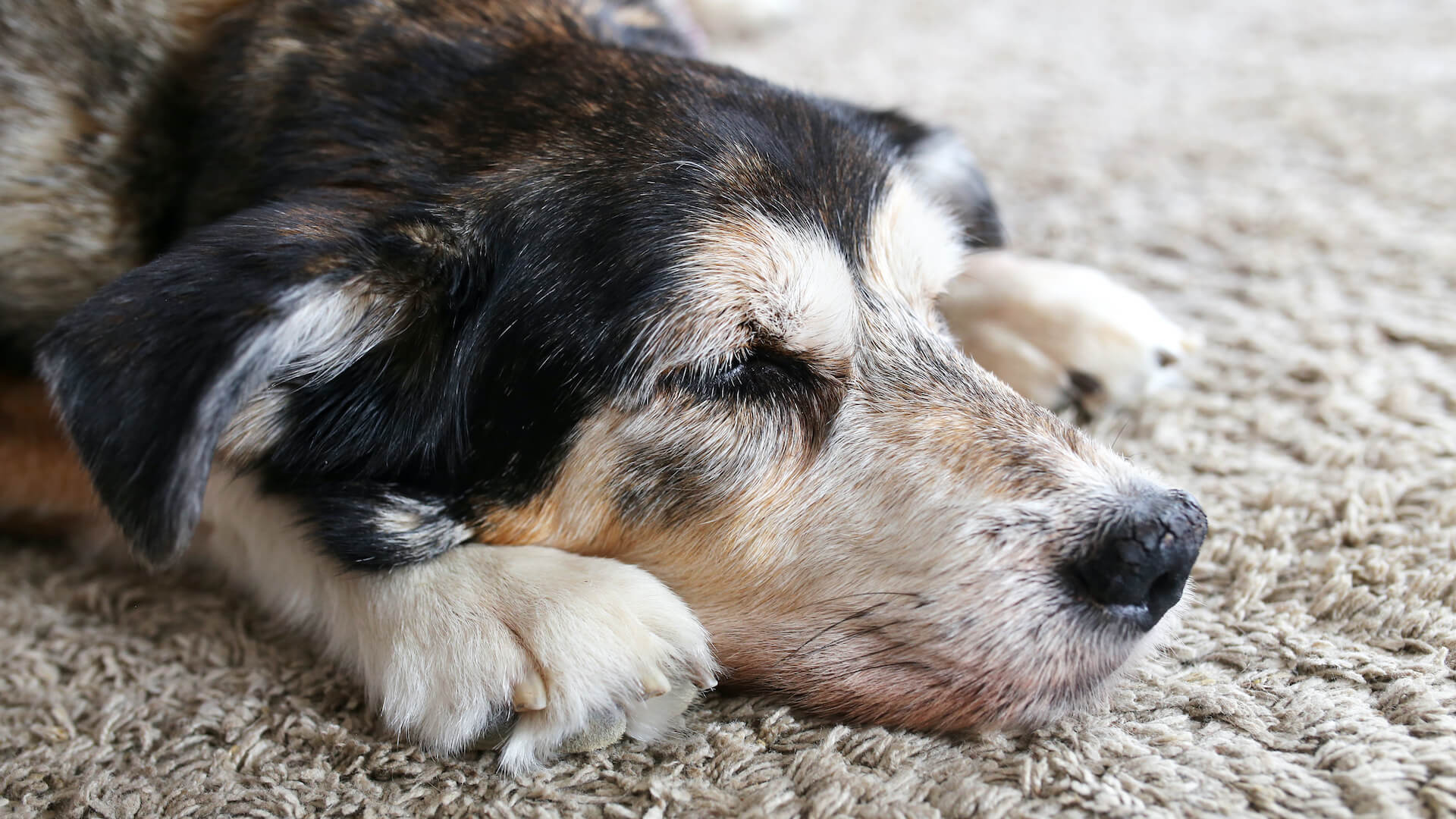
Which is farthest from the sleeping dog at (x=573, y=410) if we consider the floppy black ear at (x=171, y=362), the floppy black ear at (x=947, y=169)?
the floppy black ear at (x=947, y=169)

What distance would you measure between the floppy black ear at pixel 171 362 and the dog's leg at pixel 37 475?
0.76 m

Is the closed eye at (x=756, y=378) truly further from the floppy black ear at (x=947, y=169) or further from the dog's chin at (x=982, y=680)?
the floppy black ear at (x=947, y=169)

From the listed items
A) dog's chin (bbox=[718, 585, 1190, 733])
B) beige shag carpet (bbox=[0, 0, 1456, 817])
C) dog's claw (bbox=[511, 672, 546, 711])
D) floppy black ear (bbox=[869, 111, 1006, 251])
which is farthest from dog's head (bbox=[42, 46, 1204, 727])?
floppy black ear (bbox=[869, 111, 1006, 251])

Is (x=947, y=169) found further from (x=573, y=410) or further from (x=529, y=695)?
(x=529, y=695)

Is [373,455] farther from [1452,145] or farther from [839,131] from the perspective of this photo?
[1452,145]

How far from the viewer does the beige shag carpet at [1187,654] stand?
4.09 feet

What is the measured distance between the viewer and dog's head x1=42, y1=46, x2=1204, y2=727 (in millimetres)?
1366

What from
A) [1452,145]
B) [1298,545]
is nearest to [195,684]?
[1298,545]

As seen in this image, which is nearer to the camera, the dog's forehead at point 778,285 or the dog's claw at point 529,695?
the dog's claw at point 529,695

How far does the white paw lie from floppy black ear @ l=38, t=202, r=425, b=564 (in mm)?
1135

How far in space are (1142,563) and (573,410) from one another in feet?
2.57

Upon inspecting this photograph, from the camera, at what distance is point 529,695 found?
4.41 feet

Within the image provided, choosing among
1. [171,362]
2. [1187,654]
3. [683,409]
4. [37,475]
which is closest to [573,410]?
[683,409]

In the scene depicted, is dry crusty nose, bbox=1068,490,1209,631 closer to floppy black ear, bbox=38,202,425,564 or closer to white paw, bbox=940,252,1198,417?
white paw, bbox=940,252,1198,417
